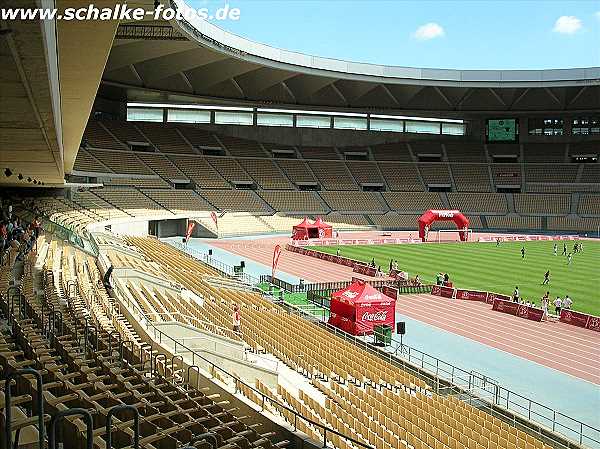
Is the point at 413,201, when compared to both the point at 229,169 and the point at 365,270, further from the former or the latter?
the point at 365,270

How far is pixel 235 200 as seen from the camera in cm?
5988

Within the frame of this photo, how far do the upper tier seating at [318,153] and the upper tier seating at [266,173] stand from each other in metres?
4.93

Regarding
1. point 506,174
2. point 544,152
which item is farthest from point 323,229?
point 544,152

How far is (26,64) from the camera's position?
7328mm

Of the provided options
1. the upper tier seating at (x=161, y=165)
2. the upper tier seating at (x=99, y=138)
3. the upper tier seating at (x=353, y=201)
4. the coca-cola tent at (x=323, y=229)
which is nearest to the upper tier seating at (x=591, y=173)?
the upper tier seating at (x=353, y=201)

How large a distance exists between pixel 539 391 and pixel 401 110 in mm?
58682

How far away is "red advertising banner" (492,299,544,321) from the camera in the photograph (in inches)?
904

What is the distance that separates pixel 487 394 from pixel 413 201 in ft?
175

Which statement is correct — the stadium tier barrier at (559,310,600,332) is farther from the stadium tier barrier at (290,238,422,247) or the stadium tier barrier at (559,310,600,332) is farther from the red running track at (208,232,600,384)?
the stadium tier barrier at (290,238,422,247)

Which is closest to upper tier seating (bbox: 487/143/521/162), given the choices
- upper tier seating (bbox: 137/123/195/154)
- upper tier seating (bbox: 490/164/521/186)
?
upper tier seating (bbox: 490/164/521/186)

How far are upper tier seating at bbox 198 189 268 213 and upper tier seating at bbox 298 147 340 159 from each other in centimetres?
1140

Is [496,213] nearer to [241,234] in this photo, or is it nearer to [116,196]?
[241,234]

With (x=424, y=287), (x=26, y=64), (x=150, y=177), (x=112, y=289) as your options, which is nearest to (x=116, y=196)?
(x=150, y=177)

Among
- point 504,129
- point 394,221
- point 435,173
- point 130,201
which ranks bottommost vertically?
point 394,221
